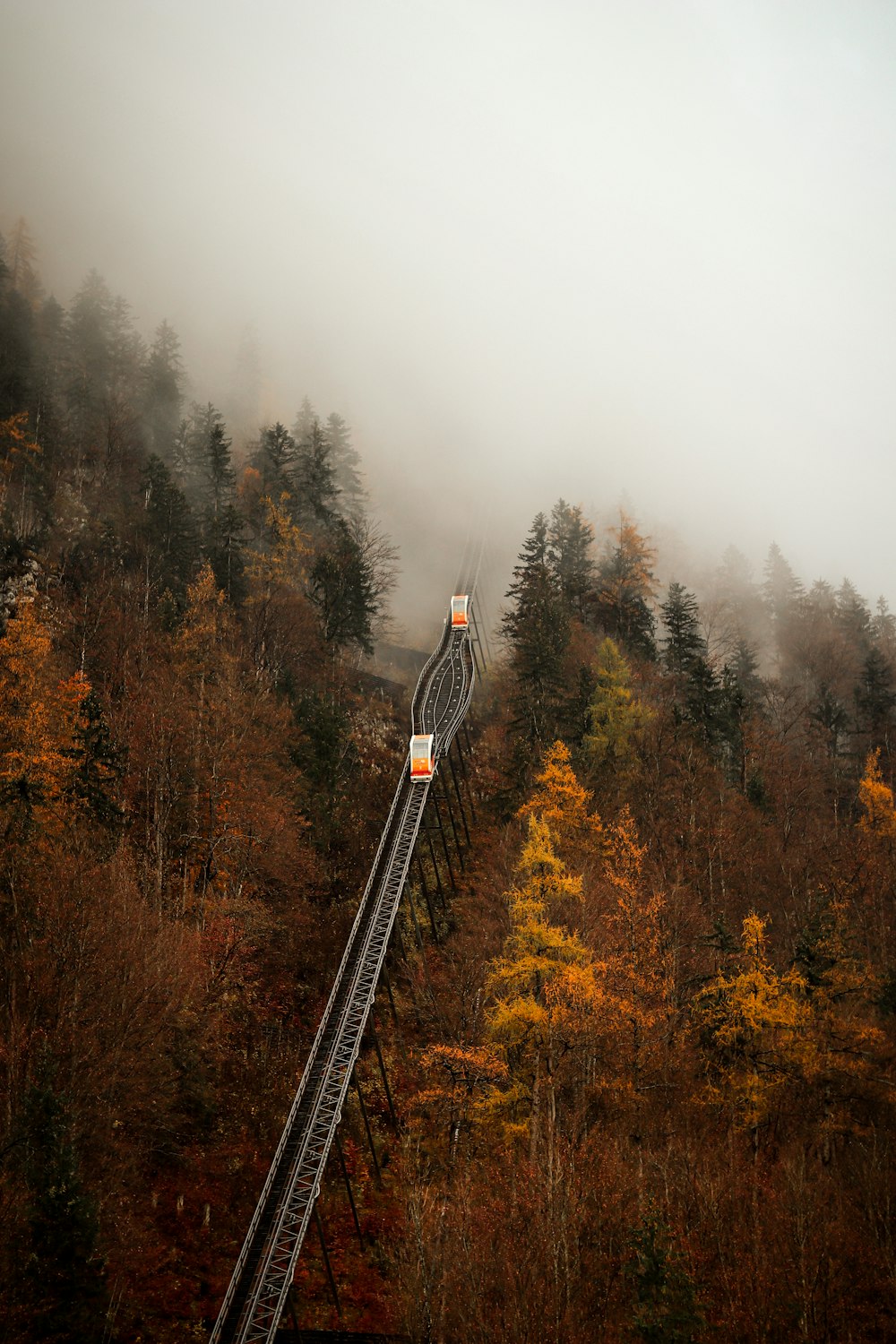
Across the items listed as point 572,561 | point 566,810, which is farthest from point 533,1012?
point 572,561

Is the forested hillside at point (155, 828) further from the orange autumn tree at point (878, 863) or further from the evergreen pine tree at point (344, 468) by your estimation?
the orange autumn tree at point (878, 863)

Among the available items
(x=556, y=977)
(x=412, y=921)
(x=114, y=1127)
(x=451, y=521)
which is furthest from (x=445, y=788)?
(x=451, y=521)

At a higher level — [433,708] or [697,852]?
[433,708]

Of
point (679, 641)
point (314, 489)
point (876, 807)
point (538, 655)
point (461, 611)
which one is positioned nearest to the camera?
point (538, 655)

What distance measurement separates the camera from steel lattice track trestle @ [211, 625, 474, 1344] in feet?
65.9

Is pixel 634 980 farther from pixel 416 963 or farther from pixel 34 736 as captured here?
pixel 34 736

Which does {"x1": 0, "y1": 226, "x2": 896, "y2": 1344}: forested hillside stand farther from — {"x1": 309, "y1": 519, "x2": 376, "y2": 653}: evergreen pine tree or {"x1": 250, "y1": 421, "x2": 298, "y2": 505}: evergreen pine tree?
{"x1": 250, "y1": 421, "x2": 298, "y2": 505}: evergreen pine tree

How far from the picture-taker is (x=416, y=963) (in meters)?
33.9

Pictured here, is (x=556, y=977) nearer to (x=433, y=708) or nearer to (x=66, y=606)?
(x=433, y=708)

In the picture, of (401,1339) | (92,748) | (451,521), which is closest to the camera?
(401,1339)

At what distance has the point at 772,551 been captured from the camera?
317 ft

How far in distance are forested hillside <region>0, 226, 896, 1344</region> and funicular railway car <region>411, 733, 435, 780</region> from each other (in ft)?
13.4

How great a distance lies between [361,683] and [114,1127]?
34.4m

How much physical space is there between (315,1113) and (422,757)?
18.0 meters
